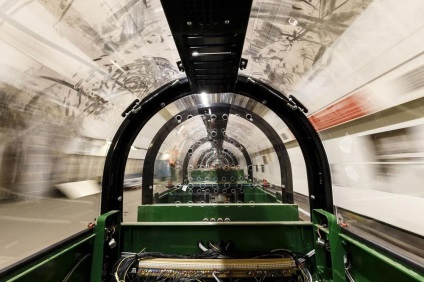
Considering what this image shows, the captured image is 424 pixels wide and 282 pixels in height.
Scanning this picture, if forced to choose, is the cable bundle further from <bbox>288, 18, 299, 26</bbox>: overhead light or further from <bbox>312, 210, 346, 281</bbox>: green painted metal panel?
<bbox>288, 18, 299, 26</bbox>: overhead light

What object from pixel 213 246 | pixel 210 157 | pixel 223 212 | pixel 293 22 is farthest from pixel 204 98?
pixel 210 157

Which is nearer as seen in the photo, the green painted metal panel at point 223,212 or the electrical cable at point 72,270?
the electrical cable at point 72,270

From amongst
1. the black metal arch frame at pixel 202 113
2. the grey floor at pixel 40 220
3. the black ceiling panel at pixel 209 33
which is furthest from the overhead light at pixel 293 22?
the grey floor at pixel 40 220

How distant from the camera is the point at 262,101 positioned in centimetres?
246

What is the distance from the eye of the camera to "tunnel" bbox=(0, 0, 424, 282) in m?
1.37

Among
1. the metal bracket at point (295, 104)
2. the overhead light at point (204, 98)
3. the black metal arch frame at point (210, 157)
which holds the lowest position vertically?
the black metal arch frame at point (210, 157)

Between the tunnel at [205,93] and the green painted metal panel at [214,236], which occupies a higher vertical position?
the tunnel at [205,93]

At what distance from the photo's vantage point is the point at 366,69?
1.71 meters

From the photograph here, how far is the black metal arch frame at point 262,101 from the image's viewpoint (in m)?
2.34

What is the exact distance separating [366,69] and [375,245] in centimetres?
135

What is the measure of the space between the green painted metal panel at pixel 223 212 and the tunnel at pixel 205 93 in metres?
0.02

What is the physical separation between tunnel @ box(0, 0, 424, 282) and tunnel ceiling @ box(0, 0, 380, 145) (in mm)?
11

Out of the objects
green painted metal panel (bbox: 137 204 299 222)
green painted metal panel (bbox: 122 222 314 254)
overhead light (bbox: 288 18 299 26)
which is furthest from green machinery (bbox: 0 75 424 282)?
overhead light (bbox: 288 18 299 26)

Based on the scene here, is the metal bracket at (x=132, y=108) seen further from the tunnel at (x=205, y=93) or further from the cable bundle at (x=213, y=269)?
the cable bundle at (x=213, y=269)
